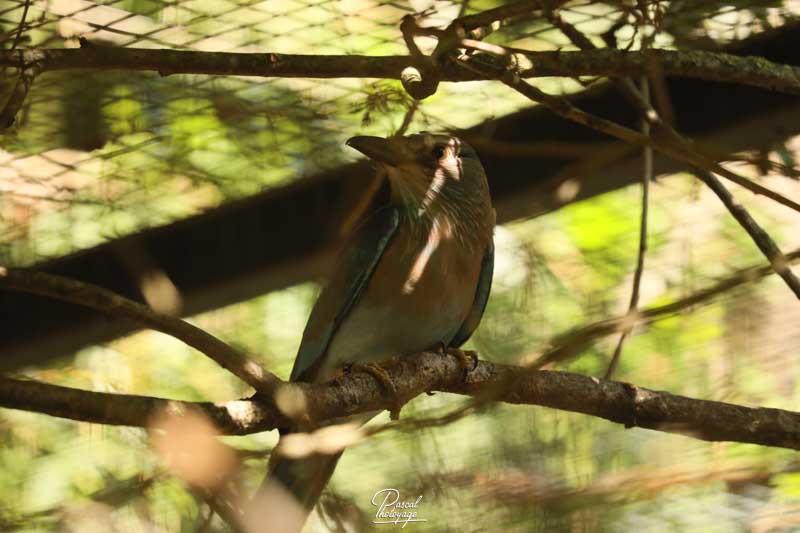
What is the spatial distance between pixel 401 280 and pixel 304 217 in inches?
26.0

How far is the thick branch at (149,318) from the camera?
7.39 ft

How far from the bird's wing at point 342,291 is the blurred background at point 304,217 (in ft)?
0.37


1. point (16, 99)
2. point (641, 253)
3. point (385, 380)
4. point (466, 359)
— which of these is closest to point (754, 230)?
point (641, 253)

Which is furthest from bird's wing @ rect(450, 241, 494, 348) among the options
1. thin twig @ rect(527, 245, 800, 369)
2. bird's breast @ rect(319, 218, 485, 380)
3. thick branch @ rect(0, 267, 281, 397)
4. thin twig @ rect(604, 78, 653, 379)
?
thin twig @ rect(527, 245, 800, 369)

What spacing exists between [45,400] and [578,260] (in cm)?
251

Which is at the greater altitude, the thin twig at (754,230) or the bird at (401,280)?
the thin twig at (754,230)

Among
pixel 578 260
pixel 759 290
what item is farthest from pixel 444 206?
pixel 759 290

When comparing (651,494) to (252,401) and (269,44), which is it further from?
(269,44)

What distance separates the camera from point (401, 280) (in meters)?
3.34

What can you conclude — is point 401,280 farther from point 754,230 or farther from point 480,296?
point 754,230

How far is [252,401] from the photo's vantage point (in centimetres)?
224

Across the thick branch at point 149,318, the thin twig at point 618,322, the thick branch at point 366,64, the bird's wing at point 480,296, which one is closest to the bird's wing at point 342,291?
the bird's wing at point 480,296
